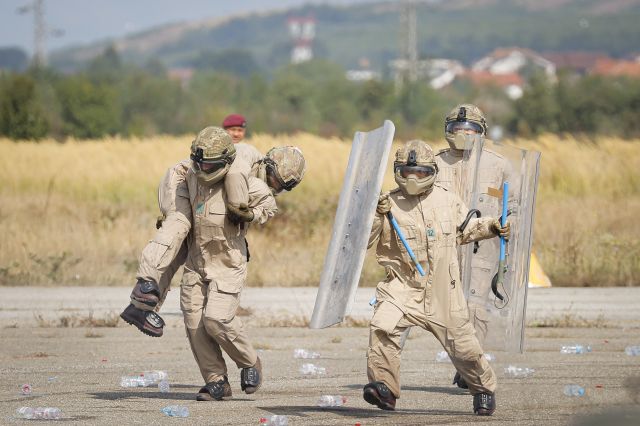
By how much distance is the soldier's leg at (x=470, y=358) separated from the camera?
8312 millimetres

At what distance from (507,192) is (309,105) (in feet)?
226

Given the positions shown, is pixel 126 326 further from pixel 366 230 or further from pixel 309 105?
pixel 309 105

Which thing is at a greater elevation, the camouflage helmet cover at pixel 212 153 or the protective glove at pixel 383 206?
the camouflage helmet cover at pixel 212 153

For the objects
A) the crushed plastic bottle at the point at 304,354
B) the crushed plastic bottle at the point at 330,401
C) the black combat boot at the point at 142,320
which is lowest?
the crushed plastic bottle at the point at 330,401

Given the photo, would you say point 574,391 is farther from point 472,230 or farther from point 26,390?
point 26,390

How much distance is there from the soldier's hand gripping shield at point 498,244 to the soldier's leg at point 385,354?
1088 mm

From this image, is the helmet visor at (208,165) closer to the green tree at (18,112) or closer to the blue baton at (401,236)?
the blue baton at (401,236)

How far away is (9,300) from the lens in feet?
51.4

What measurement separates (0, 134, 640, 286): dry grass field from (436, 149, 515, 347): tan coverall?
762 cm

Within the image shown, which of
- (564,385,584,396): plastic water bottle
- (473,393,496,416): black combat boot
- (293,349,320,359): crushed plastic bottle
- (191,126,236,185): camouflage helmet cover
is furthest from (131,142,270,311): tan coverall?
(293,349,320,359): crushed plastic bottle

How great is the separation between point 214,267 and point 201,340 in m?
0.53

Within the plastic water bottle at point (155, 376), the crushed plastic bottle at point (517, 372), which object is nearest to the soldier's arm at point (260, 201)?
the plastic water bottle at point (155, 376)

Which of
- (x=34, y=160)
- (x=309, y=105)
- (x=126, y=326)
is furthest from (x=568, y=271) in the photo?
(x=309, y=105)

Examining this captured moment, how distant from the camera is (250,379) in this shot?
9.16 metres
